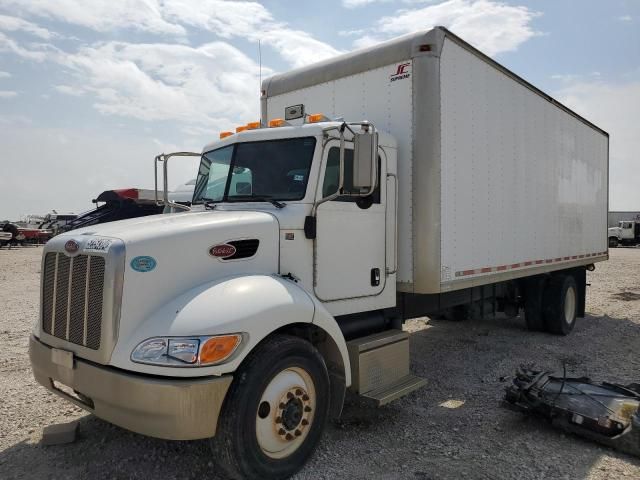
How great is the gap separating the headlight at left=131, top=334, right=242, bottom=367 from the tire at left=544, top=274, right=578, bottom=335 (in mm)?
7060

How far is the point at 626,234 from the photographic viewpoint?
40.2m

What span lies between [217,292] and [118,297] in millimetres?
603

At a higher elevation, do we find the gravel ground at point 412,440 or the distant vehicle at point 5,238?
the distant vehicle at point 5,238

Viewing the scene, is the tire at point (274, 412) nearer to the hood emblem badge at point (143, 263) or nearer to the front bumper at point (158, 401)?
the front bumper at point (158, 401)

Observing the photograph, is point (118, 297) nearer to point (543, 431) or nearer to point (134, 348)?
point (134, 348)

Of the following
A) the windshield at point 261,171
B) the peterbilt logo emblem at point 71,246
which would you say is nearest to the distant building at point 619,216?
the windshield at point 261,171

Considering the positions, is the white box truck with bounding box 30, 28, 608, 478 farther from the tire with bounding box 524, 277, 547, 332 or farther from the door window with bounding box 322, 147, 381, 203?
the tire with bounding box 524, 277, 547, 332

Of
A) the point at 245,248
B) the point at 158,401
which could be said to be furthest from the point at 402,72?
the point at 158,401

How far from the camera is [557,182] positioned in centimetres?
792

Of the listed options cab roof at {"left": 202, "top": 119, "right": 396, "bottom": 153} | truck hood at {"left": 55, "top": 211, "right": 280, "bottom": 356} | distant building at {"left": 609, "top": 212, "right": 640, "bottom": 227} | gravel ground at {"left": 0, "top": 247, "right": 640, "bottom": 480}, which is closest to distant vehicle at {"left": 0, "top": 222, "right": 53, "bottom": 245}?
gravel ground at {"left": 0, "top": 247, "right": 640, "bottom": 480}

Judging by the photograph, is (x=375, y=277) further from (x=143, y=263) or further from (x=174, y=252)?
(x=143, y=263)

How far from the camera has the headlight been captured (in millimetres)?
2877

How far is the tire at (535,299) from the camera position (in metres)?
8.34

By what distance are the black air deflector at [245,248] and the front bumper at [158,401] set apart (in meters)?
0.90
